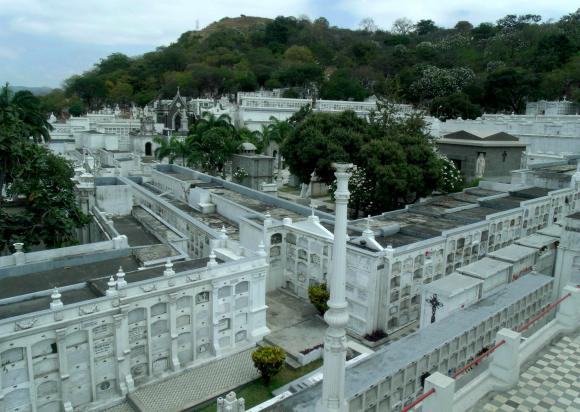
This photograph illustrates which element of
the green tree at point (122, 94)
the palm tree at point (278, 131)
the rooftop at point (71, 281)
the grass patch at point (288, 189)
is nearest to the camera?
the rooftop at point (71, 281)

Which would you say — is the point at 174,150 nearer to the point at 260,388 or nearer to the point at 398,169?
the point at 398,169

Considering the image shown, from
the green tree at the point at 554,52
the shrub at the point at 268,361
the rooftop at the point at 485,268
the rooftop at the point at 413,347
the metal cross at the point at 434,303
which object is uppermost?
the green tree at the point at 554,52

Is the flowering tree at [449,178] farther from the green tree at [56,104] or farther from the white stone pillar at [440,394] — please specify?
the green tree at [56,104]

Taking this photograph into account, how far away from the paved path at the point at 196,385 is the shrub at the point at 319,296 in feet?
13.8

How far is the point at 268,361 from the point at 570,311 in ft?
31.6

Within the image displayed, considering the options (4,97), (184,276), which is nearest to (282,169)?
(4,97)

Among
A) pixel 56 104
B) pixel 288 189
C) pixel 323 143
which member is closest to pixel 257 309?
pixel 323 143

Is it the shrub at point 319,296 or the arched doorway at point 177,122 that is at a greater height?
the arched doorway at point 177,122

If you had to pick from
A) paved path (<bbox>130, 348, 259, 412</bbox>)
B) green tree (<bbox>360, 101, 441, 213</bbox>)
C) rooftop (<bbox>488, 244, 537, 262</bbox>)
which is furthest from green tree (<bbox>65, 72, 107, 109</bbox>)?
rooftop (<bbox>488, 244, 537, 262</bbox>)

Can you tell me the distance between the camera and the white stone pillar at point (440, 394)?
848 cm

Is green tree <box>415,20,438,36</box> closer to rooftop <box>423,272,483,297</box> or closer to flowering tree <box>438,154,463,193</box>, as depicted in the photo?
flowering tree <box>438,154,463,193</box>

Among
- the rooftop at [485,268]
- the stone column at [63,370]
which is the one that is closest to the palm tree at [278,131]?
the rooftop at [485,268]

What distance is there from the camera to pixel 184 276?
16.1 m

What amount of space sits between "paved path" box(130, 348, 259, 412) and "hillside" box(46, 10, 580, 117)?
3914 cm
